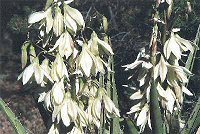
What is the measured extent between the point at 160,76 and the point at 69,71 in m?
0.23

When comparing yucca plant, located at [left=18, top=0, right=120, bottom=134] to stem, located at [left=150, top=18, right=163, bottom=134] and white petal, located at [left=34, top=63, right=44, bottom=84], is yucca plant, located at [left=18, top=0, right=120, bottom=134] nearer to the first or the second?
white petal, located at [left=34, top=63, right=44, bottom=84]

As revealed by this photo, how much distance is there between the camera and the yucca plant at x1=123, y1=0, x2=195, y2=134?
4.17 feet

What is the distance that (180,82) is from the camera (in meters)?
1.36

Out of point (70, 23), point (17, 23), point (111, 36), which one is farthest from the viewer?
point (17, 23)

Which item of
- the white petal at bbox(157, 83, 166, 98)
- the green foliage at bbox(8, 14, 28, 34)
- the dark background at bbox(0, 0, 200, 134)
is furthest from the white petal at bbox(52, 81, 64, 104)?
the green foliage at bbox(8, 14, 28, 34)

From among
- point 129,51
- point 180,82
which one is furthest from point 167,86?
point 129,51

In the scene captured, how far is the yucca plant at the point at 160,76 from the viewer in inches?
50.1

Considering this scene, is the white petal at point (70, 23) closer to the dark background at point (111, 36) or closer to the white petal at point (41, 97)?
the white petal at point (41, 97)

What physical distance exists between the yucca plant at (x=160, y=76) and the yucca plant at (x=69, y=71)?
0.28 feet

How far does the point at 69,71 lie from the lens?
1317 millimetres

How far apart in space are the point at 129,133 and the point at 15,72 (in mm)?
4301

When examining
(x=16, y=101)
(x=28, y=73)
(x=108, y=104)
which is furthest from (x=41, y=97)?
(x=16, y=101)

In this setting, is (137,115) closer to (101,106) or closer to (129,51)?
(101,106)

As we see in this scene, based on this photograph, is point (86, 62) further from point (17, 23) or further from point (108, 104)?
point (17, 23)
